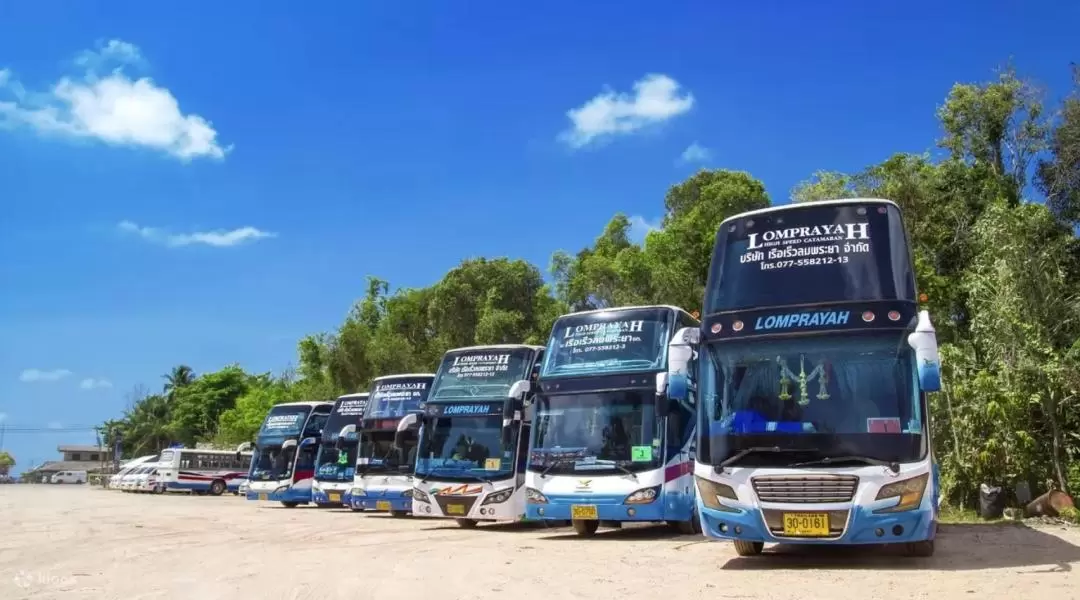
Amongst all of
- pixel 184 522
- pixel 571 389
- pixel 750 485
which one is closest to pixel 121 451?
pixel 184 522

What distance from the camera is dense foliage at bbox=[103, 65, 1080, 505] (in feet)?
52.7

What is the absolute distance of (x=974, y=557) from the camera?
1012 cm

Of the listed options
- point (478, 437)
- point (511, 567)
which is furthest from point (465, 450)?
point (511, 567)

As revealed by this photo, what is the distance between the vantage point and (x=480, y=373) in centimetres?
1689

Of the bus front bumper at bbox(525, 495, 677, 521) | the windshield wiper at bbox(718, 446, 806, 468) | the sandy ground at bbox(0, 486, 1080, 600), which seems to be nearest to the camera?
the sandy ground at bbox(0, 486, 1080, 600)

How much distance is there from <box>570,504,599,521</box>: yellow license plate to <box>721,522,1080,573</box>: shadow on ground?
2.90 meters

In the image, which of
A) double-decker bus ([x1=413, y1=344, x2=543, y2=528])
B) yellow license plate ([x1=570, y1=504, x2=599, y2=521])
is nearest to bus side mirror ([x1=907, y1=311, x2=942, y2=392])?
yellow license plate ([x1=570, y1=504, x2=599, y2=521])

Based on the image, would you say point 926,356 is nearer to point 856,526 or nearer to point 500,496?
point 856,526

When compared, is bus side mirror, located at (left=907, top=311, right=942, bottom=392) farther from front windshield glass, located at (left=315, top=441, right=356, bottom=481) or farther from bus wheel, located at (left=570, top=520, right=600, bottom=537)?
front windshield glass, located at (left=315, top=441, right=356, bottom=481)

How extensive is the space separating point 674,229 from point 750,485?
793 inches

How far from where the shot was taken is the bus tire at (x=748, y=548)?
10.3 meters

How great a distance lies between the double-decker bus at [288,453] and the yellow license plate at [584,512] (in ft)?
49.8

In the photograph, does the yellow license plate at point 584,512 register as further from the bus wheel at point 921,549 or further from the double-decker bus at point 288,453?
the double-decker bus at point 288,453

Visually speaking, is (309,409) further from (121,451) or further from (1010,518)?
(121,451)
